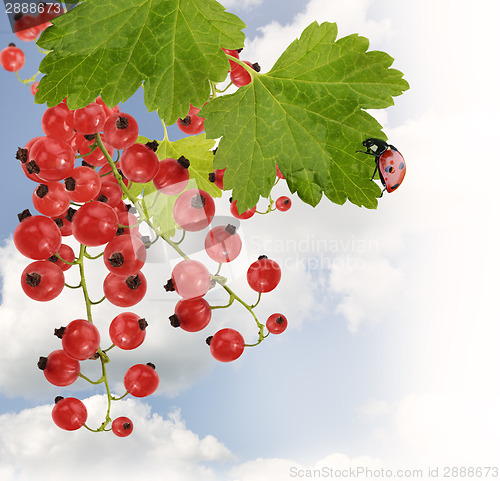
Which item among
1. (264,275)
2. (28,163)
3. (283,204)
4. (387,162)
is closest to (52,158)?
→ (28,163)

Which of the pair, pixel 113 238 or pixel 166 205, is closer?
pixel 113 238

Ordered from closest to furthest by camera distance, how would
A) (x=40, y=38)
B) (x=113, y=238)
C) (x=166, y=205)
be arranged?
1. (x=40, y=38)
2. (x=113, y=238)
3. (x=166, y=205)

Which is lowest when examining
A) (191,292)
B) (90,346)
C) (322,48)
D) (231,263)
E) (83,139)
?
(90,346)

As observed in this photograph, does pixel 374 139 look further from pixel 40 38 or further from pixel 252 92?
pixel 40 38

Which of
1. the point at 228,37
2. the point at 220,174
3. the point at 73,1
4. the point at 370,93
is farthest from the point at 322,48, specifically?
the point at 73,1

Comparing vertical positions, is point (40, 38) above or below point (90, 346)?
above

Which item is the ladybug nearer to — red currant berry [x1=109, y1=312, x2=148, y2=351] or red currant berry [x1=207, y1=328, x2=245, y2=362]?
red currant berry [x1=207, y1=328, x2=245, y2=362]
